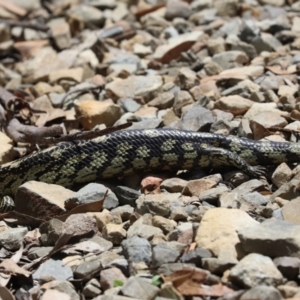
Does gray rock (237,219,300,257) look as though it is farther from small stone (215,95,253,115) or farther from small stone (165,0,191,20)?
small stone (165,0,191,20)

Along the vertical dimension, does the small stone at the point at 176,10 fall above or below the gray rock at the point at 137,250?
above

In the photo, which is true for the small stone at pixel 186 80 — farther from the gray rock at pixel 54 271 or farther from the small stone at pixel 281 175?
the gray rock at pixel 54 271

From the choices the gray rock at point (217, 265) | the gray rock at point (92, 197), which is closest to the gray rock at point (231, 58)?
the gray rock at point (92, 197)

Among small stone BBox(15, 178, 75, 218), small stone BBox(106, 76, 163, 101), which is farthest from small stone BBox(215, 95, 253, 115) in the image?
small stone BBox(15, 178, 75, 218)

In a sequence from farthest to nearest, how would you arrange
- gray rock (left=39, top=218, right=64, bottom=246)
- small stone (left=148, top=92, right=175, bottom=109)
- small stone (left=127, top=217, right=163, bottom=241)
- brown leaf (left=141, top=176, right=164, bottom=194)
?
1. small stone (left=148, top=92, right=175, bottom=109)
2. brown leaf (left=141, top=176, right=164, bottom=194)
3. gray rock (left=39, top=218, right=64, bottom=246)
4. small stone (left=127, top=217, right=163, bottom=241)

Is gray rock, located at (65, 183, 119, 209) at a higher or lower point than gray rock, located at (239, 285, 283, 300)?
lower

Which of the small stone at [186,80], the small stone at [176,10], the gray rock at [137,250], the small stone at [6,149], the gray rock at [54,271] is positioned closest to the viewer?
the gray rock at [137,250]
